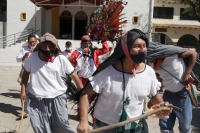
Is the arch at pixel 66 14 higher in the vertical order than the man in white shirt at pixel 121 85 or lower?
higher

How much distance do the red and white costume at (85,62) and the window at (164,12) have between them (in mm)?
27383

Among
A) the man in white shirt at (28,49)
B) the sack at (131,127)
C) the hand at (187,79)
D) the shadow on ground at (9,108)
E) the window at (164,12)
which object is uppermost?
the window at (164,12)

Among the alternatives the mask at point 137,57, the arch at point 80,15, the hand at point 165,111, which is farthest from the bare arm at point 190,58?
the arch at point 80,15

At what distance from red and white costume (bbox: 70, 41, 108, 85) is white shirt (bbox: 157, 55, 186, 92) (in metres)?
2.20

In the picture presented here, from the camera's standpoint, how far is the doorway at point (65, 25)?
2769cm

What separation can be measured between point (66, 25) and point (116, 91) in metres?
25.6

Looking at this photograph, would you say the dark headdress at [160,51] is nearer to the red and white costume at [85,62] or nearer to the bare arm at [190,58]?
the bare arm at [190,58]

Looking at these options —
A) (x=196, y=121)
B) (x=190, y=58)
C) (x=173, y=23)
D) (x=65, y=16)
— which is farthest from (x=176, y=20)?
(x=190, y=58)

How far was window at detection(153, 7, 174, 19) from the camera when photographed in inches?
1292

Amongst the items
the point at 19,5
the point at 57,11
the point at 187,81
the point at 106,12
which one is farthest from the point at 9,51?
the point at 187,81

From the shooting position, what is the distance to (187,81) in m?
4.25

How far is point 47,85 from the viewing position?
4.41 m

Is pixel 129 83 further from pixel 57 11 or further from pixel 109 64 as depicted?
pixel 57 11

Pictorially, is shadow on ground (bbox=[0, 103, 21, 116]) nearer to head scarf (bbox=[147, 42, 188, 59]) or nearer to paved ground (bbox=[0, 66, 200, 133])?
paved ground (bbox=[0, 66, 200, 133])
